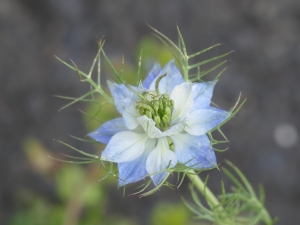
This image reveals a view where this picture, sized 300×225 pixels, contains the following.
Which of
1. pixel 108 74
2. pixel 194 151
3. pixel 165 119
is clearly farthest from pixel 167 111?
pixel 108 74

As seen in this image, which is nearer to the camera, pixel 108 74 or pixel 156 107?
pixel 156 107

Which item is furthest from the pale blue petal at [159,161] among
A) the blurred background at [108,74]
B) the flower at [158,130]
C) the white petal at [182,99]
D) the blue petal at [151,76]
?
the blurred background at [108,74]

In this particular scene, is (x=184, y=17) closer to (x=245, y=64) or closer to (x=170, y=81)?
(x=245, y=64)

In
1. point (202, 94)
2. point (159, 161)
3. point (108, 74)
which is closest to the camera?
point (159, 161)

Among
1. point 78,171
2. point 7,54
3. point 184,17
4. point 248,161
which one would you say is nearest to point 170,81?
point 78,171

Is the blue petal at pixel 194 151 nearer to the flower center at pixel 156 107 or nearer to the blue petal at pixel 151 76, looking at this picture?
the flower center at pixel 156 107

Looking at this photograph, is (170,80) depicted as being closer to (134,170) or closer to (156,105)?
(156,105)

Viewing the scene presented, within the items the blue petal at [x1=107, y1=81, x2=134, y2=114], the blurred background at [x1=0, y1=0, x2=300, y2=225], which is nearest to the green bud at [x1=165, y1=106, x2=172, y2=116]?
the blue petal at [x1=107, y1=81, x2=134, y2=114]
